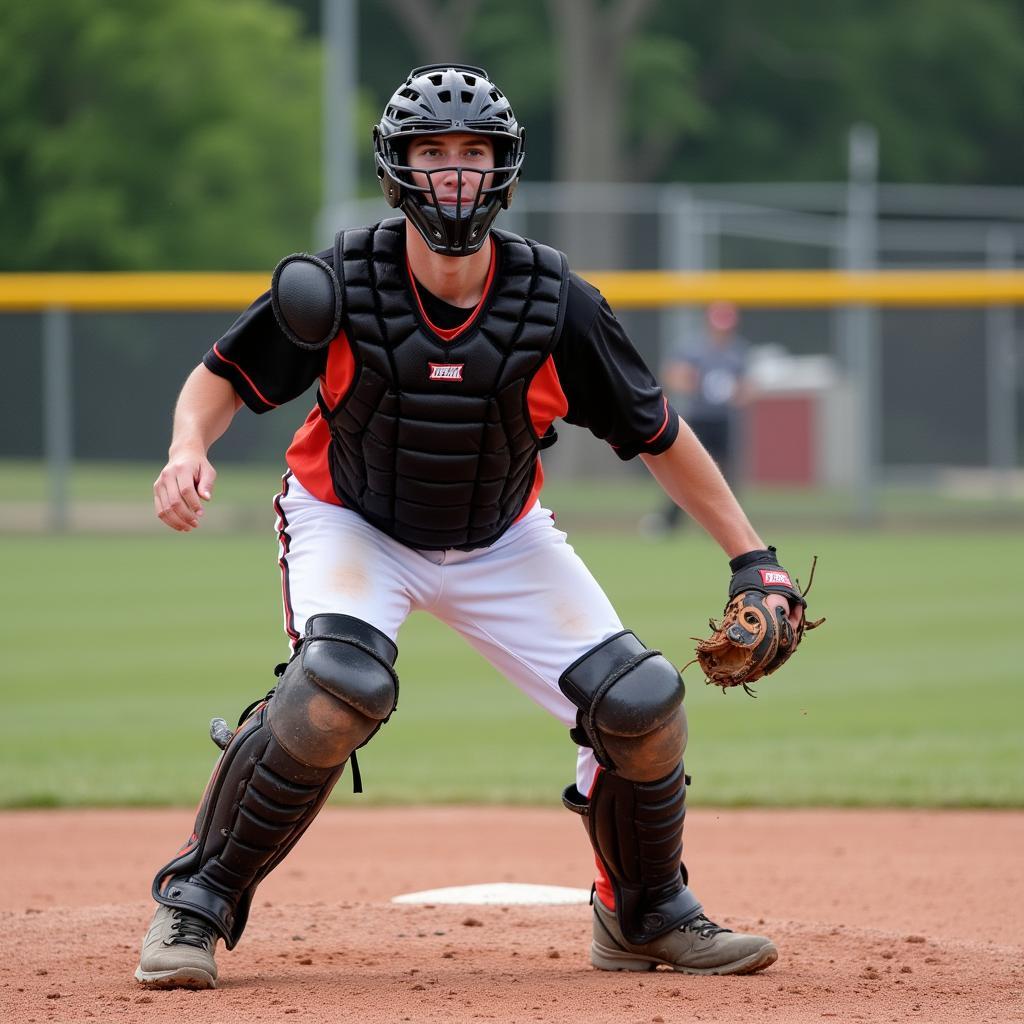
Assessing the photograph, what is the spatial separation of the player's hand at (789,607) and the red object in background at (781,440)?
14.0 meters

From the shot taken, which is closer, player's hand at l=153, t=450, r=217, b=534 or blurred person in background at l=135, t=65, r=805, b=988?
player's hand at l=153, t=450, r=217, b=534

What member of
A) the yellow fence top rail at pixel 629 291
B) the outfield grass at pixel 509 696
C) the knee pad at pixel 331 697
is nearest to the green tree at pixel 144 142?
the yellow fence top rail at pixel 629 291

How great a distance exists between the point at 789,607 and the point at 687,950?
79 cm

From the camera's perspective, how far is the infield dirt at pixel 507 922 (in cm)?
346

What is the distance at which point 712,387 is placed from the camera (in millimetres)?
15281

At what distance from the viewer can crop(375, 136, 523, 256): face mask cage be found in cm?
356

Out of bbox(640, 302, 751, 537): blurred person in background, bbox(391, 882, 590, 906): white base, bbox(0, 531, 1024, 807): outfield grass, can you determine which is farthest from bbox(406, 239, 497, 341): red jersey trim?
bbox(640, 302, 751, 537): blurred person in background

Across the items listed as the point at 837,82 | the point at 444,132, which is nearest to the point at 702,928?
the point at 444,132

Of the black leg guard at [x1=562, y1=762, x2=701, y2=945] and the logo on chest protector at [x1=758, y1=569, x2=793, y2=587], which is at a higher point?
the logo on chest protector at [x1=758, y1=569, x2=793, y2=587]

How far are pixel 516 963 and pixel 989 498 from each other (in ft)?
46.0

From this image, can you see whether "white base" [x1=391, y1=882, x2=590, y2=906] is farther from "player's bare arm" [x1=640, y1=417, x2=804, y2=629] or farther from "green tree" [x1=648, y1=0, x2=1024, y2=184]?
"green tree" [x1=648, y1=0, x2=1024, y2=184]

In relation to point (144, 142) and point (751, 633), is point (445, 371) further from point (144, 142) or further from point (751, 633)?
point (144, 142)

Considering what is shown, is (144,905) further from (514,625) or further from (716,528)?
(716,528)

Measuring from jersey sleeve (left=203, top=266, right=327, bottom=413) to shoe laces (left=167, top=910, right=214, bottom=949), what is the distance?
1.07 metres
